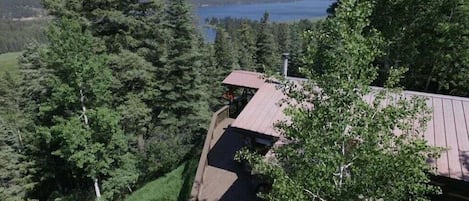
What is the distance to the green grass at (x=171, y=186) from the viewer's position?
1431cm

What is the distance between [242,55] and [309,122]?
38.9 metres

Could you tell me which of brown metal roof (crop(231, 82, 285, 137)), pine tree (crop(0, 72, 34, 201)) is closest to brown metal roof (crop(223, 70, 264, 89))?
brown metal roof (crop(231, 82, 285, 137))

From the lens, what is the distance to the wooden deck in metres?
10.8

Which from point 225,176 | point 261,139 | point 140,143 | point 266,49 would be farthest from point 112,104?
point 266,49

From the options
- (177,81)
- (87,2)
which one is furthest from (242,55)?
(87,2)

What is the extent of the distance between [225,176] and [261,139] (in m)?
1.82

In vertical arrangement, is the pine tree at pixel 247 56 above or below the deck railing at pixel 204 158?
above

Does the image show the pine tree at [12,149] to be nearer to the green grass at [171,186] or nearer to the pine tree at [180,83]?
the green grass at [171,186]

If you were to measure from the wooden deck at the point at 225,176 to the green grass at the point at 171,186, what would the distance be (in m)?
1.75

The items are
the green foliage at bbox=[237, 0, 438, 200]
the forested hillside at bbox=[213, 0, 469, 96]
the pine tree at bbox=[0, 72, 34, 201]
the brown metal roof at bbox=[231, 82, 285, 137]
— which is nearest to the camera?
the green foliage at bbox=[237, 0, 438, 200]

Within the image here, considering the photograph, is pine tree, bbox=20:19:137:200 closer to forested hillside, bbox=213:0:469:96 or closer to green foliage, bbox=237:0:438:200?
forested hillside, bbox=213:0:469:96

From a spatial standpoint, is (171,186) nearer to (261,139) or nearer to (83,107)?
(83,107)

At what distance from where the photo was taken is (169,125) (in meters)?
20.5

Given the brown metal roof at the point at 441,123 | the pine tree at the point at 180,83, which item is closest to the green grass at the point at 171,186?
the pine tree at the point at 180,83
